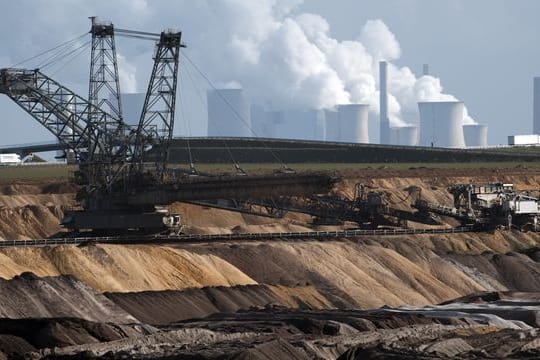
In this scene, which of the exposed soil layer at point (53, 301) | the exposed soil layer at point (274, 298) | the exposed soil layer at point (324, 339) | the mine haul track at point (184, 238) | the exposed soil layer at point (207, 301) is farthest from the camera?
the mine haul track at point (184, 238)

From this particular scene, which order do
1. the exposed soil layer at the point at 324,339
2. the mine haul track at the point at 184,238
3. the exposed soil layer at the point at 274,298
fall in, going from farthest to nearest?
the mine haul track at the point at 184,238 < the exposed soil layer at the point at 274,298 < the exposed soil layer at the point at 324,339

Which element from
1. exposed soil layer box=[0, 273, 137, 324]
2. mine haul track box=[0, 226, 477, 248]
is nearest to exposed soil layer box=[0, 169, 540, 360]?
exposed soil layer box=[0, 273, 137, 324]

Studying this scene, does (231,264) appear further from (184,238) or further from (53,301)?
(53,301)

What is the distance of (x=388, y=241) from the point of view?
107m

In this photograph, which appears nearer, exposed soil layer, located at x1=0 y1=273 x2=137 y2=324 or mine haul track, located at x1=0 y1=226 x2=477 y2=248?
exposed soil layer, located at x1=0 y1=273 x2=137 y2=324

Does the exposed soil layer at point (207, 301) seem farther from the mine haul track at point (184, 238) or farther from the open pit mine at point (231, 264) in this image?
the mine haul track at point (184, 238)

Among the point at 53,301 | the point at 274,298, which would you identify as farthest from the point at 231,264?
the point at 53,301

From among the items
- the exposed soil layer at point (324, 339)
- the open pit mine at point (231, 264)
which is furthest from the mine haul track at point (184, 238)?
the exposed soil layer at point (324, 339)

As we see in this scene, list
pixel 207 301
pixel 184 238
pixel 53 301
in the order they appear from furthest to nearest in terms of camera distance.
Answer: pixel 184 238 < pixel 207 301 < pixel 53 301

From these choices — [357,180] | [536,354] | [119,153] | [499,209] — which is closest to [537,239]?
[499,209]

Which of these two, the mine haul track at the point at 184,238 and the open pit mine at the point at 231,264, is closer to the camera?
the open pit mine at the point at 231,264

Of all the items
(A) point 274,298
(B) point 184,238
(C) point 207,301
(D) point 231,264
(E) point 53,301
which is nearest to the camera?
(E) point 53,301

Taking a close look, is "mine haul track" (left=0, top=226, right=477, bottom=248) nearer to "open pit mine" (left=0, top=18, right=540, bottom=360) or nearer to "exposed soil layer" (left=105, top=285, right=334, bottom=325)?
"open pit mine" (left=0, top=18, right=540, bottom=360)

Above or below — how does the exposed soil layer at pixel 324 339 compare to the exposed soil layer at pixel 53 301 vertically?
below
